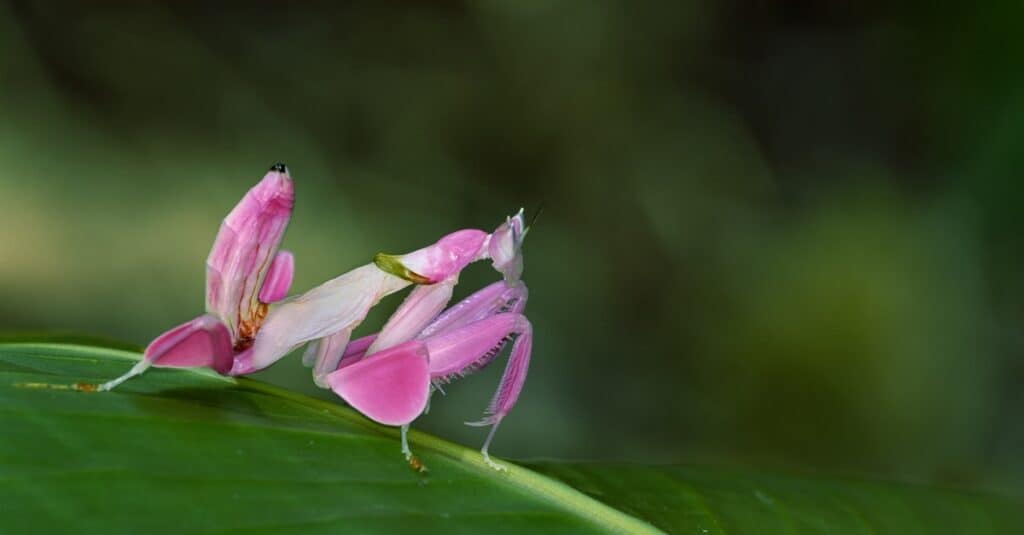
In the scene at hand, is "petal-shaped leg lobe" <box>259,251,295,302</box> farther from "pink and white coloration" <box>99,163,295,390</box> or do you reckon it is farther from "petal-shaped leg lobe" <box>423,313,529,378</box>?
"petal-shaped leg lobe" <box>423,313,529,378</box>

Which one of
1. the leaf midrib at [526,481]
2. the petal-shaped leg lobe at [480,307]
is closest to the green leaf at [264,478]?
the leaf midrib at [526,481]

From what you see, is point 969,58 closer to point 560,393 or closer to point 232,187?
point 560,393

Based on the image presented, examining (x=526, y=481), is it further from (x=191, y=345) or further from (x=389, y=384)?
(x=191, y=345)

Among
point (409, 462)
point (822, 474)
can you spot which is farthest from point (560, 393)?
point (409, 462)

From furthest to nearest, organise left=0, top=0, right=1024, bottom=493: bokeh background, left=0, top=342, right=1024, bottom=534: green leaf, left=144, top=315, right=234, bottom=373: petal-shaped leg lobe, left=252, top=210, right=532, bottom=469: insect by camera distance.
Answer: left=0, top=0, right=1024, bottom=493: bokeh background < left=252, top=210, right=532, bottom=469: insect < left=144, top=315, right=234, bottom=373: petal-shaped leg lobe < left=0, top=342, right=1024, bottom=534: green leaf

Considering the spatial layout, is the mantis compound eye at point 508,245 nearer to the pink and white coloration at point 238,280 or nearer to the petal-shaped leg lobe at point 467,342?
the petal-shaped leg lobe at point 467,342

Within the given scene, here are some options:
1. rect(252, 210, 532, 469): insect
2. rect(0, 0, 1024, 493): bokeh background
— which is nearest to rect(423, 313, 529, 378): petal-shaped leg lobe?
rect(252, 210, 532, 469): insect
